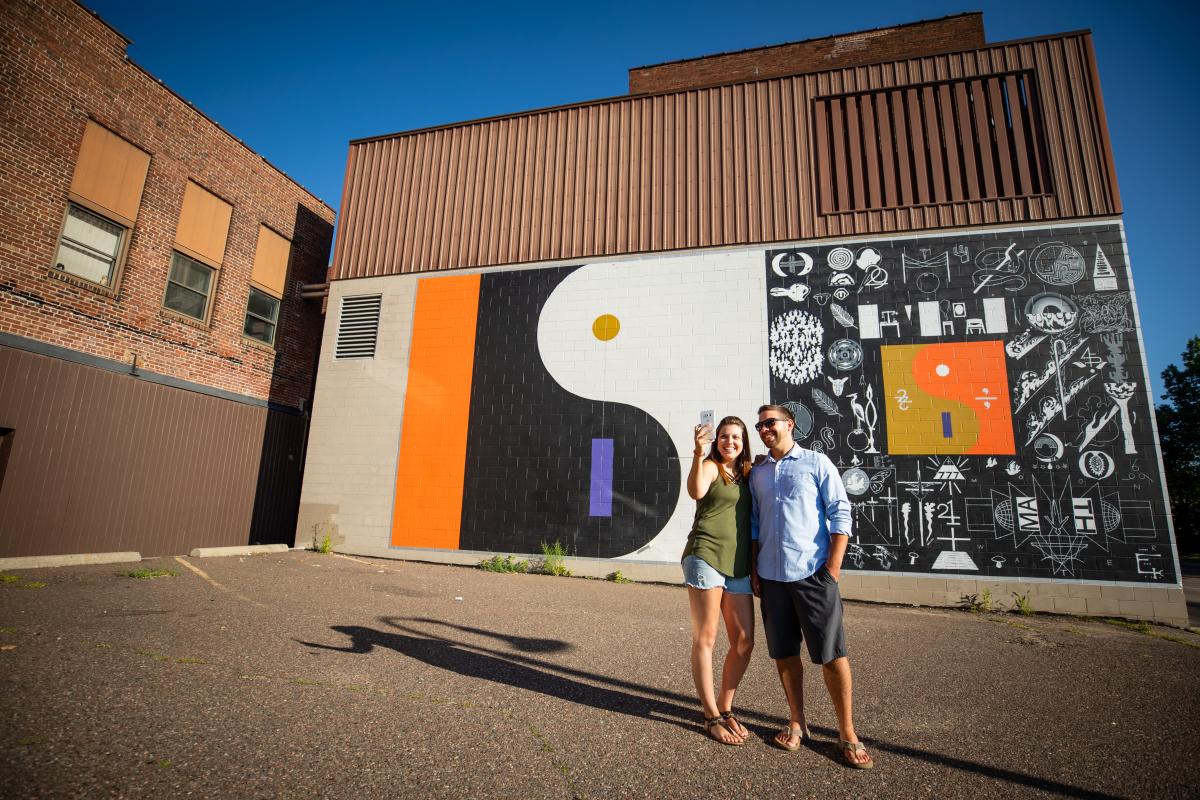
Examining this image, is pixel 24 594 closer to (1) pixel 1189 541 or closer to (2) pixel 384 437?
(2) pixel 384 437

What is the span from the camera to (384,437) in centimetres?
1176

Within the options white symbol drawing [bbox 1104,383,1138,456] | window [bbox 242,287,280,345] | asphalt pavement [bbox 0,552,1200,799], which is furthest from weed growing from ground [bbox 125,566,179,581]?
white symbol drawing [bbox 1104,383,1138,456]

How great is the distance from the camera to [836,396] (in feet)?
32.3

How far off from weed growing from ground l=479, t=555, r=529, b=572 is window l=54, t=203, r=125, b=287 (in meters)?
8.95

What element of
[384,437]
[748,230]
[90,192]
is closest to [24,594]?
[384,437]

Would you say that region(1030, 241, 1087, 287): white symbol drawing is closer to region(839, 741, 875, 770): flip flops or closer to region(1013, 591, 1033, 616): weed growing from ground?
region(1013, 591, 1033, 616): weed growing from ground

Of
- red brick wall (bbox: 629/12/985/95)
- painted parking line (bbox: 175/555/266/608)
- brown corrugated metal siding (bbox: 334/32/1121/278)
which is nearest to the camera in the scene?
painted parking line (bbox: 175/555/266/608)

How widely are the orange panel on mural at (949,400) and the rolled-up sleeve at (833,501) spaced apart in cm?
722

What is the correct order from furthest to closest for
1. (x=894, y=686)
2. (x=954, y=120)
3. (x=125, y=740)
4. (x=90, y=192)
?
(x=954, y=120) < (x=90, y=192) < (x=894, y=686) < (x=125, y=740)

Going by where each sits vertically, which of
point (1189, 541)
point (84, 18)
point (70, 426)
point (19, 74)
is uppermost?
point (84, 18)

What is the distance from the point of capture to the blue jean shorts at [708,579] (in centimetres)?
313

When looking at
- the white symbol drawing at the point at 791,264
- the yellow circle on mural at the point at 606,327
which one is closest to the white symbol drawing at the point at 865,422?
the white symbol drawing at the point at 791,264

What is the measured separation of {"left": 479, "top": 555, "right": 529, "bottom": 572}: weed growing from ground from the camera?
10.3 m

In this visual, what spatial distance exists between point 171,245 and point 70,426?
4.23 m
